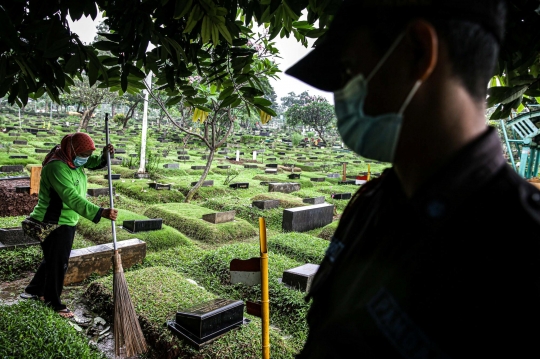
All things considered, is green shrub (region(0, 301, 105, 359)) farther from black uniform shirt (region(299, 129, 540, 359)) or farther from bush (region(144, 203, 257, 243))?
bush (region(144, 203, 257, 243))

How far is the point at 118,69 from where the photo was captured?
2.41 m

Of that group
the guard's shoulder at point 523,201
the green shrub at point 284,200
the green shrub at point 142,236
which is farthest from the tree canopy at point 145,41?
the green shrub at point 284,200

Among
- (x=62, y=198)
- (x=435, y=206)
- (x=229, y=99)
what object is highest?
(x=229, y=99)

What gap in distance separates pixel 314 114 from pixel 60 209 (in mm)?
35485

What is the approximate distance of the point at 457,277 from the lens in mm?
689

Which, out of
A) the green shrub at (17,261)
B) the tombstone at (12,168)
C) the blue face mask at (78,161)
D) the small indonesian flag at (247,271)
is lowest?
the green shrub at (17,261)

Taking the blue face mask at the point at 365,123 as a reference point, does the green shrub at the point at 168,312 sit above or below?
below

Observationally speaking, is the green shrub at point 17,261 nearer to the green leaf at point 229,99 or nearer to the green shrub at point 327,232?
the green leaf at point 229,99

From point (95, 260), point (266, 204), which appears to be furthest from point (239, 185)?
point (95, 260)

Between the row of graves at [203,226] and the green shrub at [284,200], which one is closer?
the row of graves at [203,226]

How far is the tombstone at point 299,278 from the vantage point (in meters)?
5.02

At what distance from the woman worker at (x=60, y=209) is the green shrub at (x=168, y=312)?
687 mm

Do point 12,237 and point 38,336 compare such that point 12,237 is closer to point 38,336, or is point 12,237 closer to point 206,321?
point 38,336

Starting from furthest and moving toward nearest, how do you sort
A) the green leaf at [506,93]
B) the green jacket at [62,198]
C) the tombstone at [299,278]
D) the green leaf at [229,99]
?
the tombstone at [299,278] → the green jacket at [62,198] → the green leaf at [229,99] → the green leaf at [506,93]
